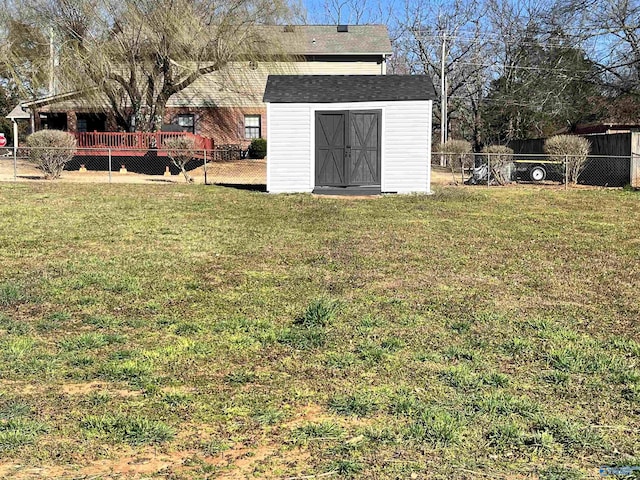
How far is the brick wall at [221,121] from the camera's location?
33.8 meters

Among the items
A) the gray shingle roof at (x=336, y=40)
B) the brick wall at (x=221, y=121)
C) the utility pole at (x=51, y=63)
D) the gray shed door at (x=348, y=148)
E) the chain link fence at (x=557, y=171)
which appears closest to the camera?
the gray shed door at (x=348, y=148)

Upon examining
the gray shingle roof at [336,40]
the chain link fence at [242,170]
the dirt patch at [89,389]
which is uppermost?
the gray shingle roof at [336,40]

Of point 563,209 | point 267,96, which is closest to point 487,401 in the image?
point 563,209

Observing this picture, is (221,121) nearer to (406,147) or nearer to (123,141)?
(123,141)

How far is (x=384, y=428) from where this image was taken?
3.51 meters

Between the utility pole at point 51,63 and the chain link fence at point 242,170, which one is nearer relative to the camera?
the chain link fence at point 242,170

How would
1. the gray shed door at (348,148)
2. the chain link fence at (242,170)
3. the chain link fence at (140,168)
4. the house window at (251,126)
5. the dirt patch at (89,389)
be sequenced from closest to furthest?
the dirt patch at (89,389)
the gray shed door at (348,148)
the chain link fence at (242,170)
the chain link fence at (140,168)
the house window at (251,126)

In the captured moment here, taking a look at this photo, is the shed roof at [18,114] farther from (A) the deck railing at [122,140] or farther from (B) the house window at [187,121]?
(B) the house window at [187,121]

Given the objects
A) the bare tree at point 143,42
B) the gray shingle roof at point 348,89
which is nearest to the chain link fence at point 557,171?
the gray shingle roof at point 348,89

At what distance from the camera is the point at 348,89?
1781cm

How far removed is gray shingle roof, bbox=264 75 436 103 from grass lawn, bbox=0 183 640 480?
26.6 ft

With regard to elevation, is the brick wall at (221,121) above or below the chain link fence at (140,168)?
above

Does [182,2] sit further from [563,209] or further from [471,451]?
[471,451]

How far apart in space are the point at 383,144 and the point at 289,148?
2.57 metres
